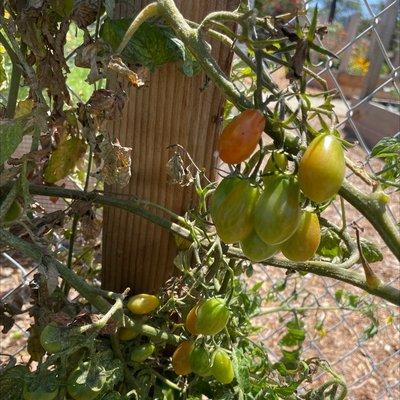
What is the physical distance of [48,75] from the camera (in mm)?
734

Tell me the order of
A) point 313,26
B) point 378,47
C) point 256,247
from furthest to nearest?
point 378,47 < point 256,247 < point 313,26

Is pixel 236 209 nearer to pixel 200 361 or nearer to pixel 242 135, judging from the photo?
pixel 242 135

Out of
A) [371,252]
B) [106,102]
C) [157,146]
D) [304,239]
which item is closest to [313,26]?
[304,239]

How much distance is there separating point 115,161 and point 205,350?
299 millimetres

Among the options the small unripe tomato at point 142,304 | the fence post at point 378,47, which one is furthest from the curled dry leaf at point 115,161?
the fence post at point 378,47

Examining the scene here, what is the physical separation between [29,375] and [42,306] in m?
0.11

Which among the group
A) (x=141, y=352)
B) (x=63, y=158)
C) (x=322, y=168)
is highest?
(x=322, y=168)

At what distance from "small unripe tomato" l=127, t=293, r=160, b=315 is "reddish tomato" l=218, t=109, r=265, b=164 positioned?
383mm

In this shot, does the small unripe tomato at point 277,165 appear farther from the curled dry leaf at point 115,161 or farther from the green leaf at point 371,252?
the green leaf at point 371,252

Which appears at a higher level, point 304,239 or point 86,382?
point 304,239

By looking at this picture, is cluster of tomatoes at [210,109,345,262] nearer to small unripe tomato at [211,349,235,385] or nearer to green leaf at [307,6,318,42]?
green leaf at [307,6,318,42]

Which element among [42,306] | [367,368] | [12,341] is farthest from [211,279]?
[367,368]

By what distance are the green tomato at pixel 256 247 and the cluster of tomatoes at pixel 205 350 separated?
190mm

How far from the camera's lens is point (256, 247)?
21.8 inches
